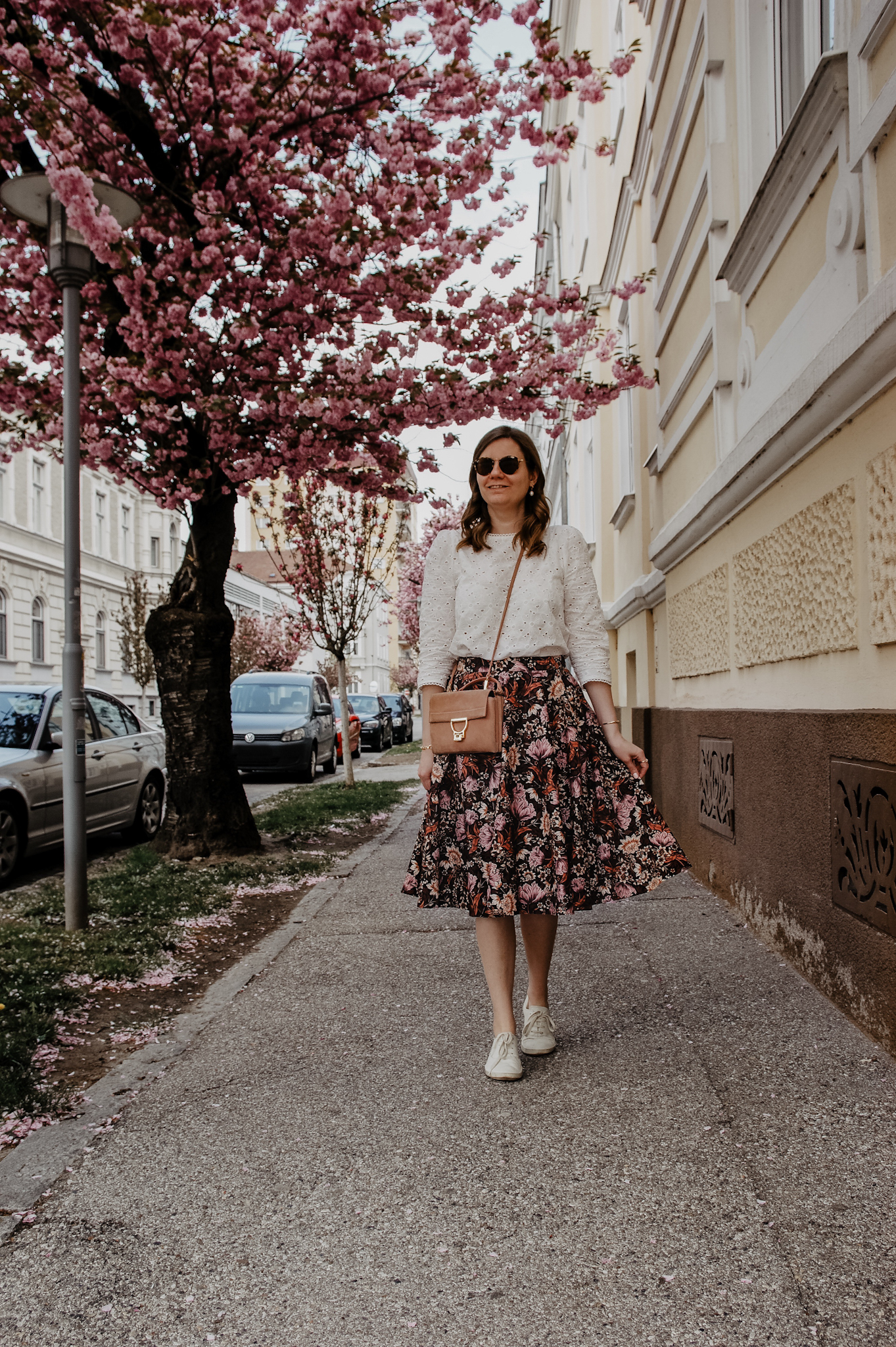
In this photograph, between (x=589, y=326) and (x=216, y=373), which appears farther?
(x=589, y=326)

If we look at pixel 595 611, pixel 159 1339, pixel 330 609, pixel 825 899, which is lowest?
pixel 159 1339

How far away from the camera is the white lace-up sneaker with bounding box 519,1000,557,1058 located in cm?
350

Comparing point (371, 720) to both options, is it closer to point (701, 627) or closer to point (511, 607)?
point (701, 627)

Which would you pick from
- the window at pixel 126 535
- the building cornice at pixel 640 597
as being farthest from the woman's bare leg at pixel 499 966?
the window at pixel 126 535

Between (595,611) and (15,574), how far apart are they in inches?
1337

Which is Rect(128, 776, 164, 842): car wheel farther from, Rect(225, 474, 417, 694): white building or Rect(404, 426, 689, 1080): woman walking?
Rect(225, 474, 417, 694): white building

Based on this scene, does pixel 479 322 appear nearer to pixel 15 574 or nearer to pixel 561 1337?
pixel 561 1337

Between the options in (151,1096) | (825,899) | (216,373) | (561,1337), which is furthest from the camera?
(216,373)

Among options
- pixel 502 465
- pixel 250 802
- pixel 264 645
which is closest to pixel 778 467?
pixel 502 465

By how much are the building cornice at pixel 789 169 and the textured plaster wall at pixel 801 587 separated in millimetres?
1270

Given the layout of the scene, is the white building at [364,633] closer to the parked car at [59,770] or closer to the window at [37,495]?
the window at [37,495]

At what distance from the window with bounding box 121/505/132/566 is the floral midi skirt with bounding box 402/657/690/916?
144 ft

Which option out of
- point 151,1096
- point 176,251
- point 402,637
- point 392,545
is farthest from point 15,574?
point 151,1096

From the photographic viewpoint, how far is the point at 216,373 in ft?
27.6
